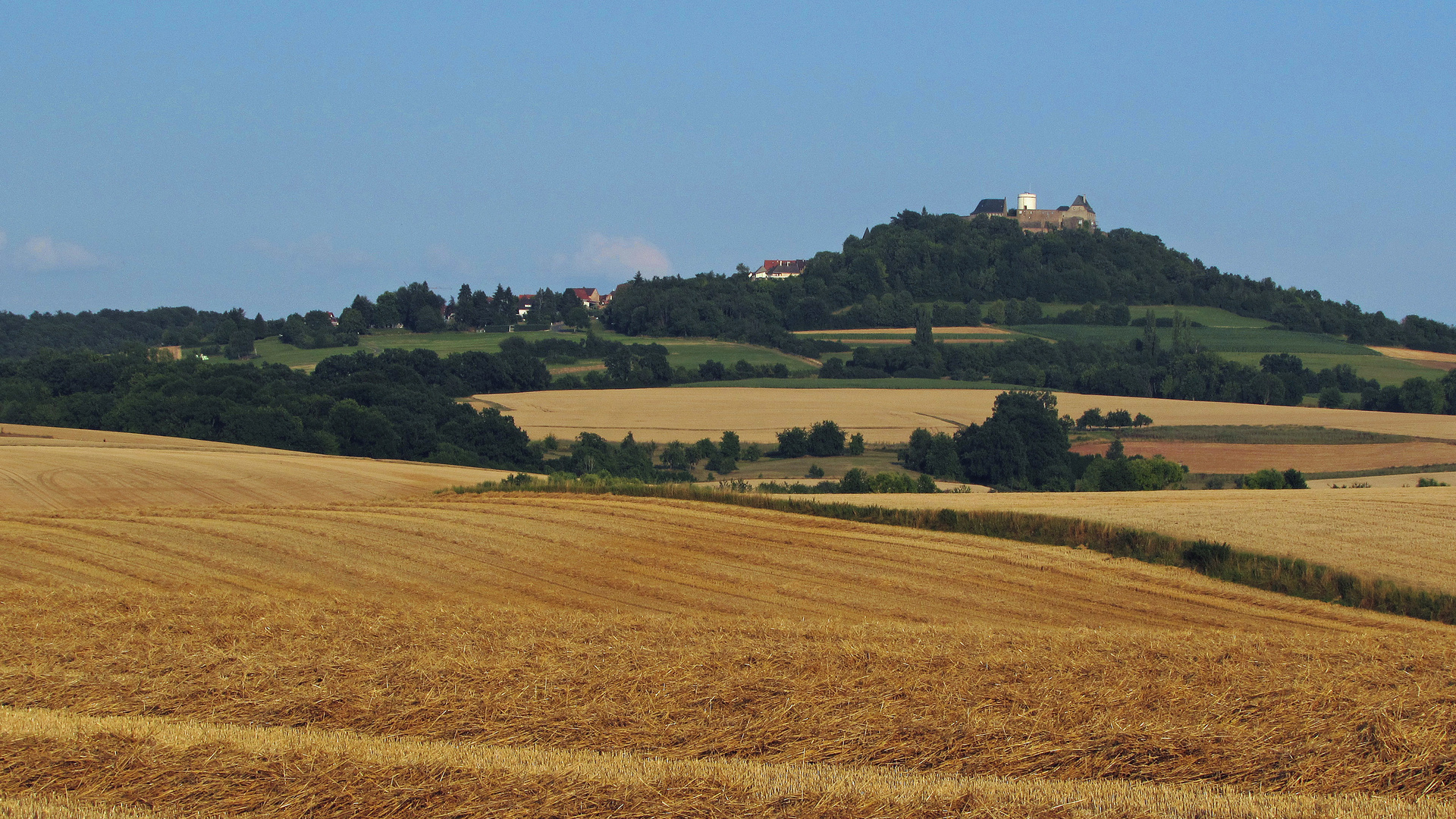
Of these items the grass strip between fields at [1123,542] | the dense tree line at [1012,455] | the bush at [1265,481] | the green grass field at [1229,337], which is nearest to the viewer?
the grass strip between fields at [1123,542]

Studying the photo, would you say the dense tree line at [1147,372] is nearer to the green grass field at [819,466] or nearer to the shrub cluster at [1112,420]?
the shrub cluster at [1112,420]

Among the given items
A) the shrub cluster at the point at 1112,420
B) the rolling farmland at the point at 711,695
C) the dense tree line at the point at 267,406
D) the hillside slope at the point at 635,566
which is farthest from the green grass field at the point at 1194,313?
the rolling farmland at the point at 711,695

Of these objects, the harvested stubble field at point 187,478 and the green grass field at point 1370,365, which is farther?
the green grass field at point 1370,365

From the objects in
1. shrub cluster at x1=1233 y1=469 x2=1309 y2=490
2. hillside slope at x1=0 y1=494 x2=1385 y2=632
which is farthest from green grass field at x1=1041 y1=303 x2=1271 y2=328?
hillside slope at x1=0 y1=494 x2=1385 y2=632

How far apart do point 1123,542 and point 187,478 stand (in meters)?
23.4

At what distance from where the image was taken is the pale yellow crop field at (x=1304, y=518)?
665 inches

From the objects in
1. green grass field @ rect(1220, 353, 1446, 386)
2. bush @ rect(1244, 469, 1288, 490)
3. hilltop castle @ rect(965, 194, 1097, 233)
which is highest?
hilltop castle @ rect(965, 194, 1097, 233)

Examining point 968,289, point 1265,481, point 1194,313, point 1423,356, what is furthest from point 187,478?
point 968,289

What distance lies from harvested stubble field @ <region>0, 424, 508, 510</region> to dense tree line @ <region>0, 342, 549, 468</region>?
1806cm

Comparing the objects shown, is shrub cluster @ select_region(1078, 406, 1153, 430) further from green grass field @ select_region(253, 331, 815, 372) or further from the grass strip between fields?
the grass strip between fields

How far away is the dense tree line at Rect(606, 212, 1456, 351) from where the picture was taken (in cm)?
11438

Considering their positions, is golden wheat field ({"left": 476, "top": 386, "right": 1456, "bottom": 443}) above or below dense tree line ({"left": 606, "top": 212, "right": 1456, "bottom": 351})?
below

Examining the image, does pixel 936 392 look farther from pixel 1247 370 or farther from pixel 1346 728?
pixel 1346 728

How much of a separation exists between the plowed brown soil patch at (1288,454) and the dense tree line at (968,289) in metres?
57.1
